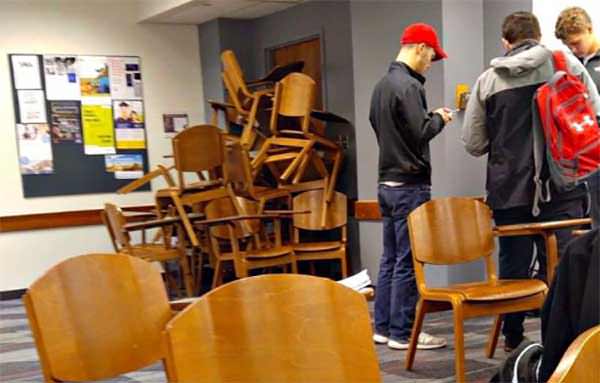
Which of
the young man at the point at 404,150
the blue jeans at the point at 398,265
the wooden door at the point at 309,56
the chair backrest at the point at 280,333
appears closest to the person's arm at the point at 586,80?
the young man at the point at 404,150

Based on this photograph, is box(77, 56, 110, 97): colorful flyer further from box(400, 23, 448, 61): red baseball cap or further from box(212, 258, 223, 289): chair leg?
box(400, 23, 448, 61): red baseball cap

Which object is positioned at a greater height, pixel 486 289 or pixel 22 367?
pixel 486 289

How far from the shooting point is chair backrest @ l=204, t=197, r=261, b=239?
15.3ft

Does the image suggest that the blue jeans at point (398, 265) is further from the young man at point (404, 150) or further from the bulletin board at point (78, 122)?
the bulletin board at point (78, 122)

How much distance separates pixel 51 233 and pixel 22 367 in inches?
92.6

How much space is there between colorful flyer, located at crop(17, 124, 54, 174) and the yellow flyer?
1.07 ft

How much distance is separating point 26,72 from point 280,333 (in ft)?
16.6

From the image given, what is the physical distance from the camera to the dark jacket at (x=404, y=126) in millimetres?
3107

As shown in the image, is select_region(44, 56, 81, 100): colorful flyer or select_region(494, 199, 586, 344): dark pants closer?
select_region(494, 199, 586, 344): dark pants

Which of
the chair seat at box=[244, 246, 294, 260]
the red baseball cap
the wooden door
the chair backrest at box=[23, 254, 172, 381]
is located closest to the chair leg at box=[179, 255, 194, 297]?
the chair seat at box=[244, 246, 294, 260]

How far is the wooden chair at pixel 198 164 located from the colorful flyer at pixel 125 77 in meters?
1.71

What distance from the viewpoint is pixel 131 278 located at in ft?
5.87

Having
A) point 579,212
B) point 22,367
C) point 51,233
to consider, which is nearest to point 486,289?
point 579,212

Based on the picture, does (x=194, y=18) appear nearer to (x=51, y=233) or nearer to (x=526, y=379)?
(x=51, y=233)
